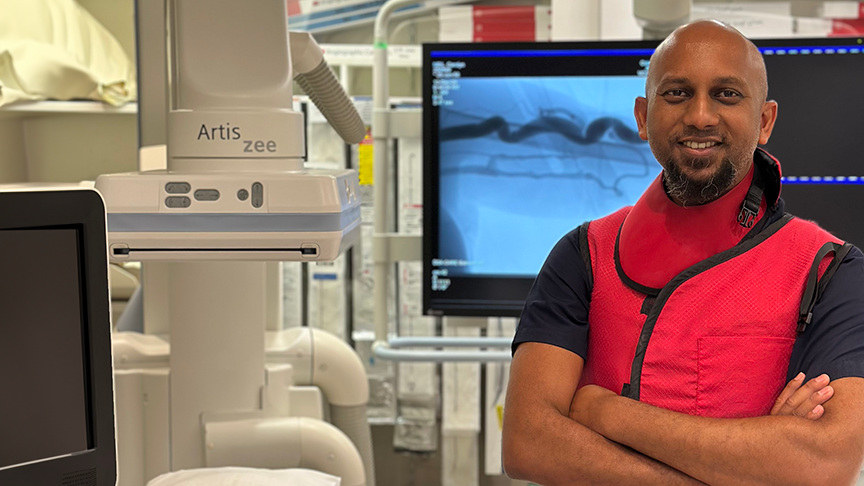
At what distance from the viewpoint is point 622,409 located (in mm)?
1219

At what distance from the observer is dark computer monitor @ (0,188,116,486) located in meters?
0.93

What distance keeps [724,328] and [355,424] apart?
1085mm

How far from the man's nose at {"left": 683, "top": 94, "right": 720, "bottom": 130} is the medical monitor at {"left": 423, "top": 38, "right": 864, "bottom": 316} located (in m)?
0.83

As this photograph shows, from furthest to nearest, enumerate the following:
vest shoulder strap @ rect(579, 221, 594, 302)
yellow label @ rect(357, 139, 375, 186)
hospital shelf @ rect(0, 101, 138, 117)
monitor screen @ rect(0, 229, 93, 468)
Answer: hospital shelf @ rect(0, 101, 138, 117)
yellow label @ rect(357, 139, 375, 186)
vest shoulder strap @ rect(579, 221, 594, 302)
monitor screen @ rect(0, 229, 93, 468)

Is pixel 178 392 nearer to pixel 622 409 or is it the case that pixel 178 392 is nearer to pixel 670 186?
pixel 622 409

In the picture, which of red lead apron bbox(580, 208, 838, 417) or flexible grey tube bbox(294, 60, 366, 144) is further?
flexible grey tube bbox(294, 60, 366, 144)

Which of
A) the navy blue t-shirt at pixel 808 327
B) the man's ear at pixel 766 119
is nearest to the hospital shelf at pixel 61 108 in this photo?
the navy blue t-shirt at pixel 808 327

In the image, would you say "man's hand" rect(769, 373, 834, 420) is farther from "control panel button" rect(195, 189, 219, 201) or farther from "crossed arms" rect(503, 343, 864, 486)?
"control panel button" rect(195, 189, 219, 201)

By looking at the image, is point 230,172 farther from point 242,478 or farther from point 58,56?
point 58,56

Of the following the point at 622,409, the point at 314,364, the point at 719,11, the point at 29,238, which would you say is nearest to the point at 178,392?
the point at 314,364

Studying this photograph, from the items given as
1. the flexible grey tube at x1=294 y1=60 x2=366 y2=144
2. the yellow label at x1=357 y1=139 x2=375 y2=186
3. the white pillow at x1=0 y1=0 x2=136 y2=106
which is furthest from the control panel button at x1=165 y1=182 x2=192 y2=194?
the white pillow at x1=0 y1=0 x2=136 y2=106

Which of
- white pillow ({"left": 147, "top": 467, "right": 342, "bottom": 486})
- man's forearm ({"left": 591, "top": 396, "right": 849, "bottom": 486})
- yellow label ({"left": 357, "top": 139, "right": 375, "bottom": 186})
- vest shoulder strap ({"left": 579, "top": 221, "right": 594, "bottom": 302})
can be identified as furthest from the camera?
yellow label ({"left": 357, "top": 139, "right": 375, "bottom": 186})

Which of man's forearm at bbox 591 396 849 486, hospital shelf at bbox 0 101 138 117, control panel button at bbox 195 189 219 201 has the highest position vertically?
hospital shelf at bbox 0 101 138 117

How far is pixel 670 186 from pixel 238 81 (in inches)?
27.2
